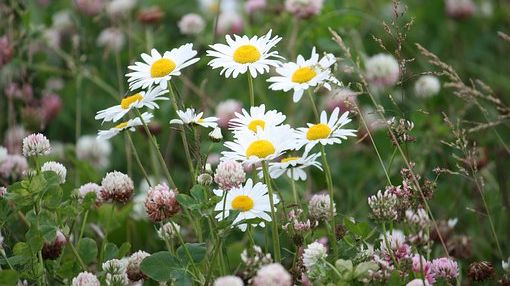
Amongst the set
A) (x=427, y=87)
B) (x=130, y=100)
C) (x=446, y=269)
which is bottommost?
(x=427, y=87)

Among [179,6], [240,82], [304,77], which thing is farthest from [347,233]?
[179,6]

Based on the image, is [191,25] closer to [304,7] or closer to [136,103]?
[304,7]

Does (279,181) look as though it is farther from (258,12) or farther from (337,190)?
(258,12)

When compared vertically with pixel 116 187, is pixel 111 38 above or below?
below

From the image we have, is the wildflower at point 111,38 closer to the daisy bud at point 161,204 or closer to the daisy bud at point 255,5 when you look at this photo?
the daisy bud at point 255,5

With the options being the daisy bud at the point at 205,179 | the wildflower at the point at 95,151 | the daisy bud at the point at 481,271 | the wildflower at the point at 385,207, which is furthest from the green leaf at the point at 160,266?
the wildflower at the point at 95,151

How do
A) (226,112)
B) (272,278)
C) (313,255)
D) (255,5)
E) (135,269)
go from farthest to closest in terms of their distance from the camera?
(255,5), (226,112), (135,269), (313,255), (272,278)

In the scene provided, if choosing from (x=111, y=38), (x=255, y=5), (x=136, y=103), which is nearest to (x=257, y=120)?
(x=136, y=103)
